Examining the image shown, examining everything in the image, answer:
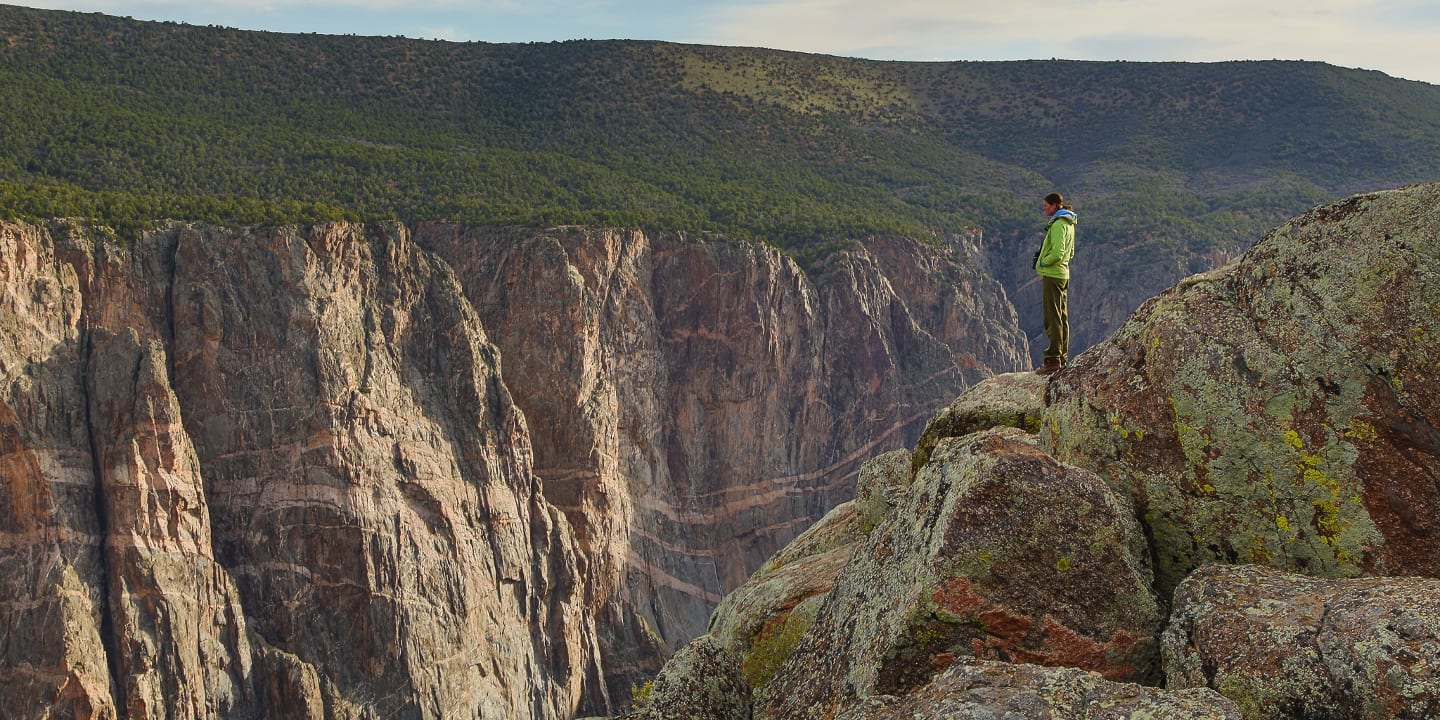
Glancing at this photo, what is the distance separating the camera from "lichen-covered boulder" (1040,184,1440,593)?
13.1m

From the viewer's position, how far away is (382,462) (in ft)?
245

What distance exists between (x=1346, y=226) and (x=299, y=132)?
10092 cm

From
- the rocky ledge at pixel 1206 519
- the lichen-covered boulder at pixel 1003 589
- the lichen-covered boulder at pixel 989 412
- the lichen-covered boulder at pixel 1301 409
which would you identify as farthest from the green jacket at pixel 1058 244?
the lichen-covered boulder at pixel 1003 589

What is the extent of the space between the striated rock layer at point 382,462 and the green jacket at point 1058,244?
54627 mm

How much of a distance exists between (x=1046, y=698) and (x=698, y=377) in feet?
294

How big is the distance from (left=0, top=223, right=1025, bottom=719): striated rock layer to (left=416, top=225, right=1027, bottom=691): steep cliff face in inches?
8.5

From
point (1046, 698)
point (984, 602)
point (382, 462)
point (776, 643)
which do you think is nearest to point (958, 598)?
point (984, 602)

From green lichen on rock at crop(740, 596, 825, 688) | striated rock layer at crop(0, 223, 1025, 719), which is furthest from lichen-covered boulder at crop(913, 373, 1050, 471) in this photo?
striated rock layer at crop(0, 223, 1025, 719)

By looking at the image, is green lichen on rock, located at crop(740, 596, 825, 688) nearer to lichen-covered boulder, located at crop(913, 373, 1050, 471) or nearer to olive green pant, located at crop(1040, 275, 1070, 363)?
lichen-covered boulder, located at crop(913, 373, 1050, 471)

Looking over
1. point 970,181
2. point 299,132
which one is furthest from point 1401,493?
point 970,181

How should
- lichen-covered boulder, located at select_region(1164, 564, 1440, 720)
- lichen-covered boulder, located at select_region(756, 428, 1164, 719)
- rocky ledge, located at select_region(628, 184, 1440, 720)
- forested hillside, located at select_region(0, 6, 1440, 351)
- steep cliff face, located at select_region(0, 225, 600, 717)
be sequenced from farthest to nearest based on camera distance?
forested hillside, located at select_region(0, 6, 1440, 351) → steep cliff face, located at select_region(0, 225, 600, 717) → lichen-covered boulder, located at select_region(756, 428, 1164, 719) → rocky ledge, located at select_region(628, 184, 1440, 720) → lichen-covered boulder, located at select_region(1164, 564, 1440, 720)

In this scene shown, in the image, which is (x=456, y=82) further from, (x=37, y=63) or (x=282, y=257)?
(x=282, y=257)

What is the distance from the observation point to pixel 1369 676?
10977 millimetres

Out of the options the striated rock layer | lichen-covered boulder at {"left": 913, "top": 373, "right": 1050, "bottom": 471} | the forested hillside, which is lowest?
the striated rock layer
